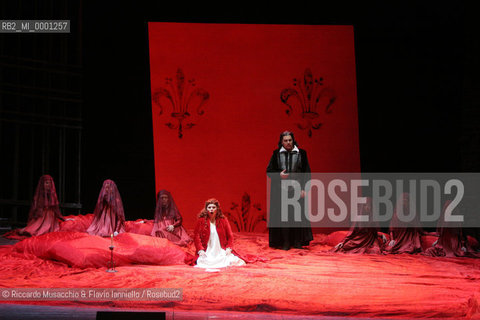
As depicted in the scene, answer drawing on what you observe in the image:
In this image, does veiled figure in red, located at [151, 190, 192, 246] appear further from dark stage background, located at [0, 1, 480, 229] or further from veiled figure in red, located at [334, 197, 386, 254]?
veiled figure in red, located at [334, 197, 386, 254]

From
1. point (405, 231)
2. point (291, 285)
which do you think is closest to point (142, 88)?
point (405, 231)

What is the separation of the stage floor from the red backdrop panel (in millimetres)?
2136

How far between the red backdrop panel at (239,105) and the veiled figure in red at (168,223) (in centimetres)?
103

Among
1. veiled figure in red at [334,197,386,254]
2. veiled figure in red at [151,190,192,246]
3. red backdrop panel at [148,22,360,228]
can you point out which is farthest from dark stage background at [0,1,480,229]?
veiled figure in red at [334,197,386,254]

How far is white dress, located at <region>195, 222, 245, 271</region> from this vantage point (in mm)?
5227

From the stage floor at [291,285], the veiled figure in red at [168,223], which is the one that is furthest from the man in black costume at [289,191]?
the veiled figure in red at [168,223]

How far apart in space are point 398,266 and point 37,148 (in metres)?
5.05

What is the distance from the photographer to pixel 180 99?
7633 millimetres

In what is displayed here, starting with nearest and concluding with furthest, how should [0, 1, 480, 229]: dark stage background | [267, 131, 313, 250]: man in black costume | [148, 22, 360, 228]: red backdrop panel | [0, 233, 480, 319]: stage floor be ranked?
[0, 233, 480, 319]: stage floor → [267, 131, 313, 250]: man in black costume → [0, 1, 480, 229]: dark stage background → [148, 22, 360, 228]: red backdrop panel

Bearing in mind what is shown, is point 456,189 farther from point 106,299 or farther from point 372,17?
point 106,299

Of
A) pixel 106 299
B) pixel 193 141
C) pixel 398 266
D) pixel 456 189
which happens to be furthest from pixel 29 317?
pixel 456 189

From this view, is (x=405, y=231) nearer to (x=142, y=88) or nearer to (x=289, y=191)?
(x=289, y=191)

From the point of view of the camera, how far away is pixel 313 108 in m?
7.65

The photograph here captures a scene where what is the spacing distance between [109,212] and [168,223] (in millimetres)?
711
